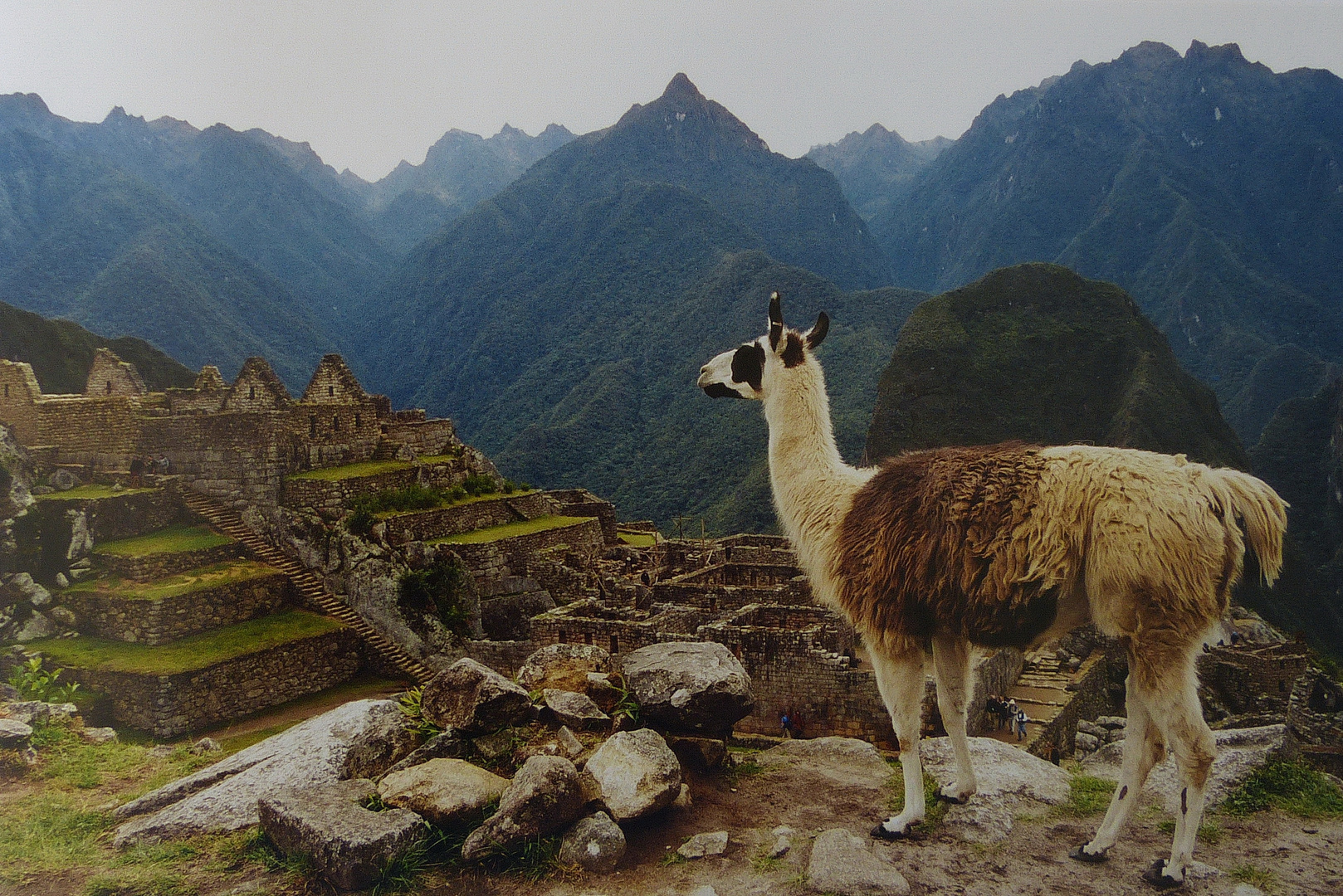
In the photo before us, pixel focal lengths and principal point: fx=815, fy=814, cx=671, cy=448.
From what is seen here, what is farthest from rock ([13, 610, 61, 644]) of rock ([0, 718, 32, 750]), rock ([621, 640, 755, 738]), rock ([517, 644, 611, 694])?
rock ([621, 640, 755, 738])

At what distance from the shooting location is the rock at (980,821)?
186 inches

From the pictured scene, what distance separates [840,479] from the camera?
502 centimetres

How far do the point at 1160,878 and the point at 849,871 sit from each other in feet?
5.00

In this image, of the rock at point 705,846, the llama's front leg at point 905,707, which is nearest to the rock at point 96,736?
the rock at point 705,846

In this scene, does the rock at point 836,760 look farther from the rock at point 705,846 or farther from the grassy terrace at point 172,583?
the grassy terrace at point 172,583

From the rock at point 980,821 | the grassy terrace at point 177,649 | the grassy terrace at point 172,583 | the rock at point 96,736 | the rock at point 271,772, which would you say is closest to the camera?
the rock at point 980,821

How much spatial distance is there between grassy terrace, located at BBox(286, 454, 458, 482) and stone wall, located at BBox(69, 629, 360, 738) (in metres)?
4.15

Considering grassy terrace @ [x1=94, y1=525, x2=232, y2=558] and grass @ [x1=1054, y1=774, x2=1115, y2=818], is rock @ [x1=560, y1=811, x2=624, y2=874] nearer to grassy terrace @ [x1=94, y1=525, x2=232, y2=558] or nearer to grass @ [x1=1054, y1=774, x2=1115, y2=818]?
grass @ [x1=1054, y1=774, x2=1115, y2=818]

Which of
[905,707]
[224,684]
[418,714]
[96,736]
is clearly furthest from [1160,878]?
[224,684]

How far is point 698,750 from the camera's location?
18.9 feet

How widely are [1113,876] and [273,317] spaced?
82467 millimetres

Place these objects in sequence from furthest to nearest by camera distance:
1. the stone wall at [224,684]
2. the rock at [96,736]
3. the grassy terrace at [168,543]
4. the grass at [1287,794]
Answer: the grassy terrace at [168,543]
the stone wall at [224,684]
the rock at [96,736]
the grass at [1287,794]

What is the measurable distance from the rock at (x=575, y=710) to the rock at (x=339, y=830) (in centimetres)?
129

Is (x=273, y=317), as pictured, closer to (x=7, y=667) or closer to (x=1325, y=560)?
(x=7, y=667)
